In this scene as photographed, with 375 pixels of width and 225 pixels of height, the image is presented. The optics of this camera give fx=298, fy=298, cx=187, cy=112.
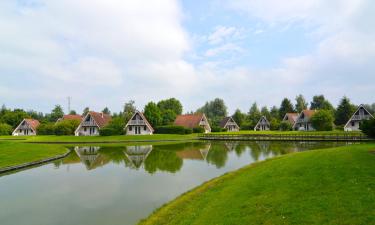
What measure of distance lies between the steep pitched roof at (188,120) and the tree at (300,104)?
170 ft

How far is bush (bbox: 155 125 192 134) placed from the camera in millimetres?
75125

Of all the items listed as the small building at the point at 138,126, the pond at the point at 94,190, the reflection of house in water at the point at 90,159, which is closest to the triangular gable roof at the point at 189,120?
the small building at the point at 138,126

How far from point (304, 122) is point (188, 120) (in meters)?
33.0

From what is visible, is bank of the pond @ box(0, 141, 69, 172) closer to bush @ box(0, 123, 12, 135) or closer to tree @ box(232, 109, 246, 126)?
bush @ box(0, 123, 12, 135)

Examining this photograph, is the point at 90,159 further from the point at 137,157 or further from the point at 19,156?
the point at 19,156

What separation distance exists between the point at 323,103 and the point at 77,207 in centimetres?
12031

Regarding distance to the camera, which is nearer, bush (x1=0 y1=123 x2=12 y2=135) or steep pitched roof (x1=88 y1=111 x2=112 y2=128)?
steep pitched roof (x1=88 y1=111 x2=112 y2=128)

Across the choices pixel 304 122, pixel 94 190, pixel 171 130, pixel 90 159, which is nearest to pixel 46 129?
pixel 171 130

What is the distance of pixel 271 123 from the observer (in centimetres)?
9600

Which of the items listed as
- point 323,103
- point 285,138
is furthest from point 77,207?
point 323,103

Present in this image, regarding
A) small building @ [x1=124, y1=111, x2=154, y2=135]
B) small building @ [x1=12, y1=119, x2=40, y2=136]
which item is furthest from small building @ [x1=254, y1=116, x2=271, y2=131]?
small building @ [x1=12, y1=119, x2=40, y2=136]

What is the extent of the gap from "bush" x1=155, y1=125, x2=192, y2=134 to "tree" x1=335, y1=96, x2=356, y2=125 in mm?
43388

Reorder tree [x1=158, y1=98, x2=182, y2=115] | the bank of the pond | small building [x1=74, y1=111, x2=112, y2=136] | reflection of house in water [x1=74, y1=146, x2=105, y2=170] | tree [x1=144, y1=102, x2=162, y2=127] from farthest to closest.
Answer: tree [x1=158, y1=98, x2=182, y2=115]
tree [x1=144, y1=102, x2=162, y2=127]
small building [x1=74, y1=111, x2=112, y2=136]
reflection of house in water [x1=74, y1=146, x2=105, y2=170]
the bank of the pond

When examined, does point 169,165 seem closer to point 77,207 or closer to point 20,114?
point 77,207
